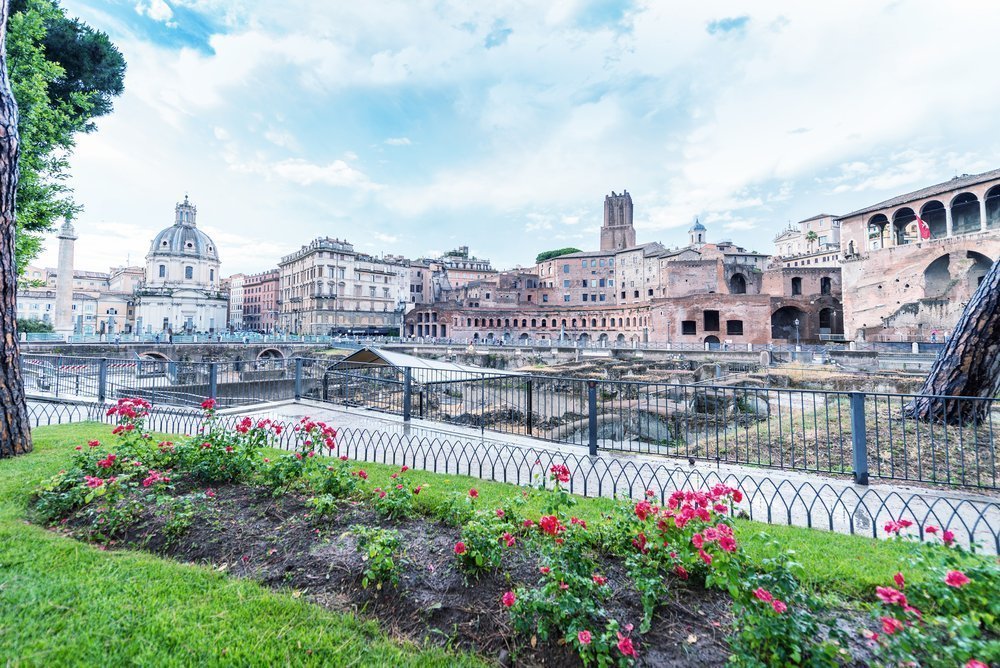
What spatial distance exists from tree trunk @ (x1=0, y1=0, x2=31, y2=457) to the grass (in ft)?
12.5

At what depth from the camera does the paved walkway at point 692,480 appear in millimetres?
4719

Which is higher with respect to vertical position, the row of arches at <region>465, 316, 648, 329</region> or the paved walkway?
the row of arches at <region>465, 316, 648, 329</region>

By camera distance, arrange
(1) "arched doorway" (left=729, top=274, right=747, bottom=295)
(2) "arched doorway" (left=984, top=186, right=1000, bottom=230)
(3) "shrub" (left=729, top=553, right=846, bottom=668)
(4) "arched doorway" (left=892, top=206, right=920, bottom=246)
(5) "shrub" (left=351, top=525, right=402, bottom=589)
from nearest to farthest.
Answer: (3) "shrub" (left=729, top=553, right=846, bottom=668) < (5) "shrub" (left=351, top=525, right=402, bottom=589) < (2) "arched doorway" (left=984, top=186, right=1000, bottom=230) < (4) "arched doorway" (left=892, top=206, right=920, bottom=246) < (1) "arched doorway" (left=729, top=274, right=747, bottom=295)

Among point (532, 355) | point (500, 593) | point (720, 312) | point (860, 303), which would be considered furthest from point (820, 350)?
point (500, 593)

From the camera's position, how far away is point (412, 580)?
3320 millimetres

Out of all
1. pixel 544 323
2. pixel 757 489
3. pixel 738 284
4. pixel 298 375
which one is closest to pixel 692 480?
pixel 757 489

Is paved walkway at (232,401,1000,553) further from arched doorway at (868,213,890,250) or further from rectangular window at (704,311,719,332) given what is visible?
arched doorway at (868,213,890,250)

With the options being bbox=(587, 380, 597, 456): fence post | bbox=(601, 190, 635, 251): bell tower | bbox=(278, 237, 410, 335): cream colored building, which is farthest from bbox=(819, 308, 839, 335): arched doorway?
bbox=(278, 237, 410, 335): cream colored building

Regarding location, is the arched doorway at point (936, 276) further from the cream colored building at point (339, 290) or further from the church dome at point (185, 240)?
the church dome at point (185, 240)

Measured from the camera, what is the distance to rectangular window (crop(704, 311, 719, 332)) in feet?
158

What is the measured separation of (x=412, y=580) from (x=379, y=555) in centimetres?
33

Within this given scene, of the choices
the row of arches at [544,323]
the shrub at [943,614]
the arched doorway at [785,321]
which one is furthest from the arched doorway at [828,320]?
the shrub at [943,614]

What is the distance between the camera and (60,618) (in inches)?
108

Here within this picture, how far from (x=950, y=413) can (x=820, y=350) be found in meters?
27.0
